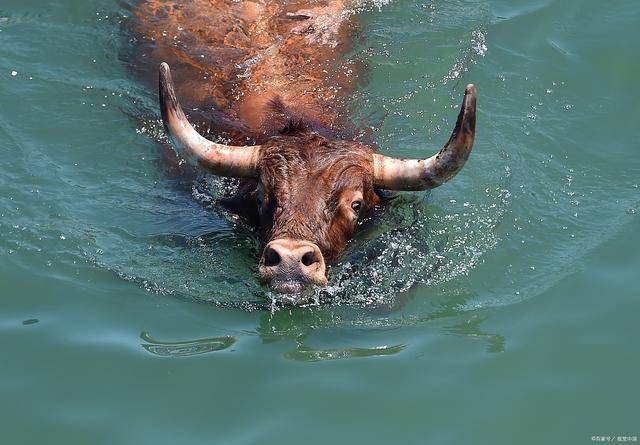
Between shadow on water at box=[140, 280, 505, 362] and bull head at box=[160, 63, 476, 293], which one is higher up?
bull head at box=[160, 63, 476, 293]

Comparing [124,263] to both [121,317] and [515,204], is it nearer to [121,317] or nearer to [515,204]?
[121,317]

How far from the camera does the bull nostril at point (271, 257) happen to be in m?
6.15

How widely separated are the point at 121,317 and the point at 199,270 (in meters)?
0.92

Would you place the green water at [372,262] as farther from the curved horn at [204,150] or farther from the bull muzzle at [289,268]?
the curved horn at [204,150]

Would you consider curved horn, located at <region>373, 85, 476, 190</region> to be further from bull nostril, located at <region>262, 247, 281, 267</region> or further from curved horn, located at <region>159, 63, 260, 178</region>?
bull nostril, located at <region>262, 247, 281, 267</region>

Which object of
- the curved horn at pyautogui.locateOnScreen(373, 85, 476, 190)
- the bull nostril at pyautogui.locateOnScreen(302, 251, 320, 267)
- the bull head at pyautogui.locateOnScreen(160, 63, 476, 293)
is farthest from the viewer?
the bull head at pyautogui.locateOnScreen(160, 63, 476, 293)

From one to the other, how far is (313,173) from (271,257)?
1038 mm

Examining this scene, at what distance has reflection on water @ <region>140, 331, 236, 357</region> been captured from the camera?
6105 mm

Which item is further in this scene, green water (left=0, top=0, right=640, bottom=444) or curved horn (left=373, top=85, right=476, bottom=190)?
curved horn (left=373, top=85, right=476, bottom=190)

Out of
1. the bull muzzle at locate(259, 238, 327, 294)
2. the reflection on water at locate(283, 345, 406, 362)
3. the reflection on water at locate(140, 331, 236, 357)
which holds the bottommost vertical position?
the reflection on water at locate(140, 331, 236, 357)

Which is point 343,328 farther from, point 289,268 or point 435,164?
point 435,164

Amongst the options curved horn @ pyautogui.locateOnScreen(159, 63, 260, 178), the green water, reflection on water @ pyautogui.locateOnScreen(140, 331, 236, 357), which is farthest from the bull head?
reflection on water @ pyautogui.locateOnScreen(140, 331, 236, 357)

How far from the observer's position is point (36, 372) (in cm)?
588

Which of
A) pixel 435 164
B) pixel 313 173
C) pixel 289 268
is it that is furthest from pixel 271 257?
pixel 435 164
